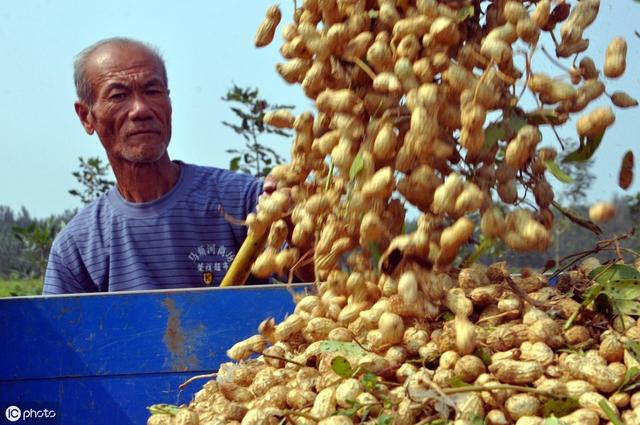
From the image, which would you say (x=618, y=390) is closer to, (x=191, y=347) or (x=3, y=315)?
(x=191, y=347)

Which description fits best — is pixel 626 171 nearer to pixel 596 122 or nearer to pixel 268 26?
pixel 596 122

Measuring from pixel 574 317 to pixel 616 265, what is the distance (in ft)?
0.72

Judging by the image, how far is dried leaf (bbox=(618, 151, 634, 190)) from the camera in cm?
212

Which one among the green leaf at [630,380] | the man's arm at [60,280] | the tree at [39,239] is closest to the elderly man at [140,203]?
the man's arm at [60,280]

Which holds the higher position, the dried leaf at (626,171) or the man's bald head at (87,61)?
the man's bald head at (87,61)

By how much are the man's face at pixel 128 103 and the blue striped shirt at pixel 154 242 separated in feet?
0.71

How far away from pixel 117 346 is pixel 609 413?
1356mm

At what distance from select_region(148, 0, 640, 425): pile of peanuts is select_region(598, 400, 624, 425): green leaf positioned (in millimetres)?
80

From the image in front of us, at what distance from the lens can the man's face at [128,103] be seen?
4.00 meters

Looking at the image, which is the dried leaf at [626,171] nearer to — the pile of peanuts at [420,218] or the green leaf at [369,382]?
the pile of peanuts at [420,218]

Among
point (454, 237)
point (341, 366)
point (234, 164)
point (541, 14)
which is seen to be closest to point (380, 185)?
point (454, 237)

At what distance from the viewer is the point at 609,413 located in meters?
1.59

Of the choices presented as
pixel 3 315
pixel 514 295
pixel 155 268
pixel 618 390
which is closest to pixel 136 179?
pixel 155 268

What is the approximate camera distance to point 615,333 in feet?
6.01
